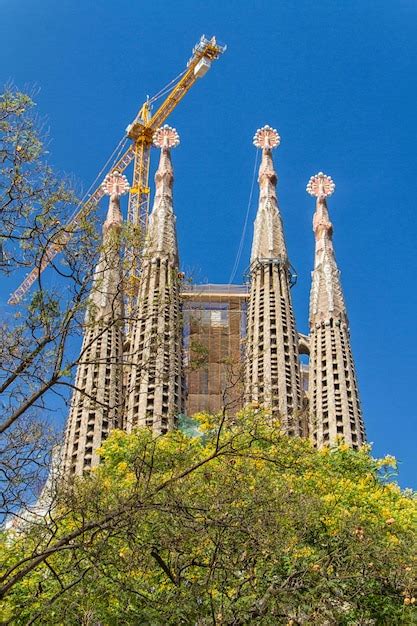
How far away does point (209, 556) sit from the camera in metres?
10.8

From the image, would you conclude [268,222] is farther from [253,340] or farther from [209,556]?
[209,556]

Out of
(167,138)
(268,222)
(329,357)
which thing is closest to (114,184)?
(167,138)

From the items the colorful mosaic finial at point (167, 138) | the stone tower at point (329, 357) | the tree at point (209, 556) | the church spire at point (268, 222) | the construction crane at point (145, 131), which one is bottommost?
the tree at point (209, 556)

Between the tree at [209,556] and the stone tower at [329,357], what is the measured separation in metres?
17.1

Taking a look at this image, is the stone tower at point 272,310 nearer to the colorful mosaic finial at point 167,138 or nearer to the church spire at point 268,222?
the church spire at point 268,222

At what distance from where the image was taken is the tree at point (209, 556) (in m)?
9.39

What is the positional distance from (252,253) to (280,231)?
1754mm

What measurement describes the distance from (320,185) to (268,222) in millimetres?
4726

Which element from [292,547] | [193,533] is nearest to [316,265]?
[292,547]

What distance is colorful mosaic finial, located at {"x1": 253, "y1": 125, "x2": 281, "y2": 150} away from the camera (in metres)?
44.2

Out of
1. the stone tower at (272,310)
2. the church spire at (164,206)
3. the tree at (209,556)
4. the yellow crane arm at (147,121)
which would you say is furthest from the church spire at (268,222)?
the tree at (209,556)

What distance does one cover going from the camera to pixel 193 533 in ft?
32.2

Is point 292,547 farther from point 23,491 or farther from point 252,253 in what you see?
point 252,253

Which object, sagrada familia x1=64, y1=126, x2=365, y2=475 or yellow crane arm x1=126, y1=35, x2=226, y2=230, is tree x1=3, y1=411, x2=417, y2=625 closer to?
sagrada familia x1=64, y1=126, x2=365, y2=475
